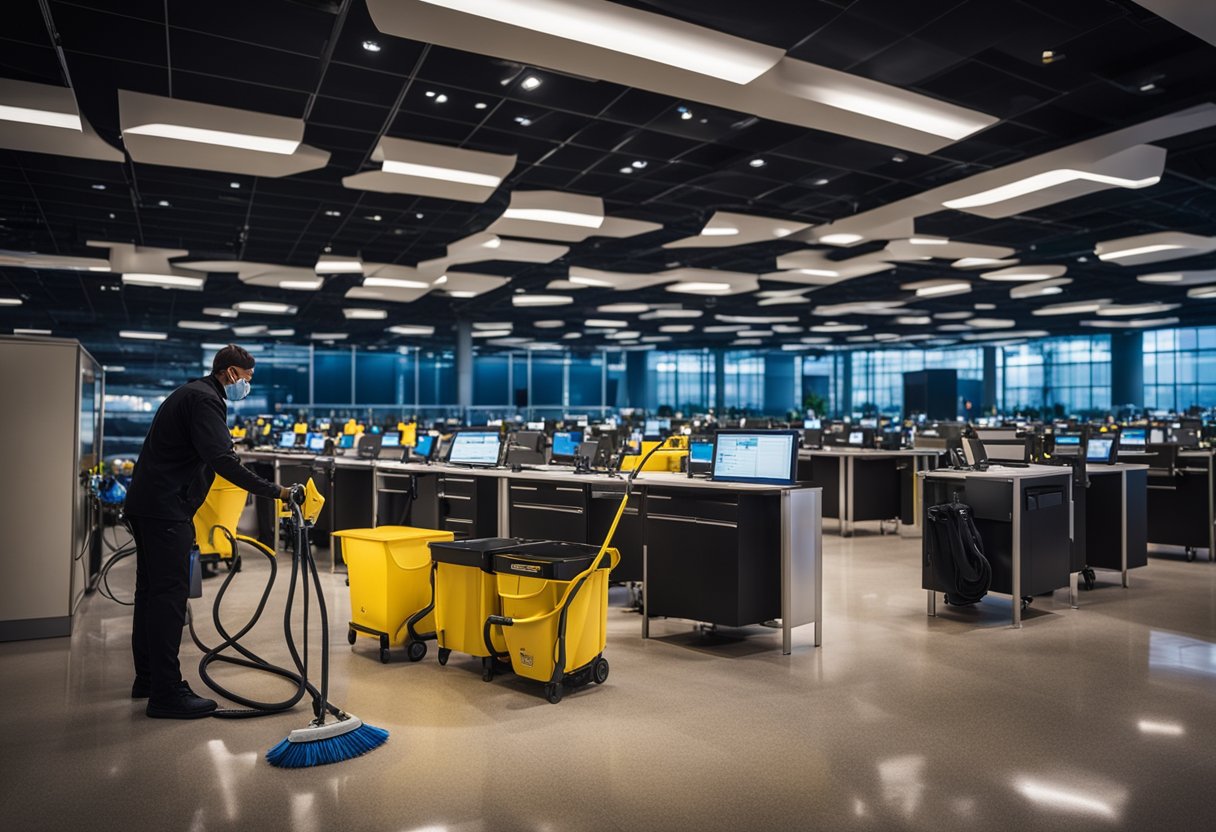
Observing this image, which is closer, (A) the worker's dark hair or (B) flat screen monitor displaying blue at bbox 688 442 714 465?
(A) the worker's dark hair

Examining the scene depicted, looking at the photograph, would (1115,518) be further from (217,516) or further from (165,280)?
(165,280)

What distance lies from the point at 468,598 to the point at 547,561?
75 centimetres

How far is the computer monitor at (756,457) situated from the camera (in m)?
5.56

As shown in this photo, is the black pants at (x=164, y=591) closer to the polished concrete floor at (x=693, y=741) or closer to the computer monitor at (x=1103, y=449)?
the polished concrete floor at (x=693, y=741)

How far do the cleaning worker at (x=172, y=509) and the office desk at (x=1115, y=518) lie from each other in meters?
7.07

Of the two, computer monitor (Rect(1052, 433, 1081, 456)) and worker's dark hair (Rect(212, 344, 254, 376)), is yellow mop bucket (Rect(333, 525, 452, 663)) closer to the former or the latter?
worker's dark hair (Rect(212, 344, 254, 376))

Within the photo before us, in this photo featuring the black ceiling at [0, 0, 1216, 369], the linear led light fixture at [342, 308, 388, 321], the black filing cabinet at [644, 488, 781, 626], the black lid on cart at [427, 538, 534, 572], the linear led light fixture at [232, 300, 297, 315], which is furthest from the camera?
the linear led light fixture at [342, 308, 388, 321]

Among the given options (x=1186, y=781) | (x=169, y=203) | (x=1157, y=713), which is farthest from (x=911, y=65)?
(x=169, y=203)

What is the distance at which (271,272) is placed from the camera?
15.6 m

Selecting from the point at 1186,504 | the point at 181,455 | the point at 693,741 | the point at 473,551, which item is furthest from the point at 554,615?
the point at 1186,504

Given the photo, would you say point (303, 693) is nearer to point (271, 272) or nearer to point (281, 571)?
point (281, 571)

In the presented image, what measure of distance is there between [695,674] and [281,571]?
549 centimetres

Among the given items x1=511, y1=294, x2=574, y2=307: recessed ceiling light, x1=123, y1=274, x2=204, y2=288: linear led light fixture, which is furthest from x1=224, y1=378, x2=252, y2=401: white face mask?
x1=511, y1=294, x2=574, y2=307: recessed ceiling light

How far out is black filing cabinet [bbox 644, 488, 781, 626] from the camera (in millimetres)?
5445
